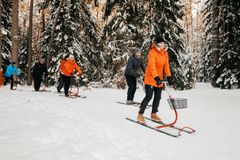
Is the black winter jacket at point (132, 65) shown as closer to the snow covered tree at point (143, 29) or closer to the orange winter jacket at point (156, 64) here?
the orange winter jacket at point (156, 64)

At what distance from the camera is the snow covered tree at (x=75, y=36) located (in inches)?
998

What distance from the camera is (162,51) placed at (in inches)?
318

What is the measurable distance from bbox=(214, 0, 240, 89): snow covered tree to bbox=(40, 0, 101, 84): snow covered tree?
422 inches

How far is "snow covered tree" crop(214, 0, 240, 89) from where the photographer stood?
20969 millimetres

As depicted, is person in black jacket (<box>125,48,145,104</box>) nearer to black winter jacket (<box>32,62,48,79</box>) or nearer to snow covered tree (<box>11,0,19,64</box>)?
black winter jacket (<box>32,62,48,79</box>)

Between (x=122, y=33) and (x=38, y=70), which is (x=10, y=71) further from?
(x=122, y=33)

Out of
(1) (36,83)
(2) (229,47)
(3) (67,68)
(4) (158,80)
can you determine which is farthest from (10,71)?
(4) (158,80)

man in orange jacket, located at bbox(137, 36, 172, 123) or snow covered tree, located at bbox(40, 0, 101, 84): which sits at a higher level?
snow covered tree, located at bbox(40, 0, 101, 84)

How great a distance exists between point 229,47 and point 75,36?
11.8 m

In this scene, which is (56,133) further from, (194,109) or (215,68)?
(215,68)

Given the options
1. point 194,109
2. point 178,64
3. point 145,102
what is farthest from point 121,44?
point 145,102

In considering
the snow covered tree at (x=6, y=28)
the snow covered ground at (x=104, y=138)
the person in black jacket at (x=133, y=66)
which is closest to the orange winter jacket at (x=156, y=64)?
the snow covered ground at (x=104, y=138)

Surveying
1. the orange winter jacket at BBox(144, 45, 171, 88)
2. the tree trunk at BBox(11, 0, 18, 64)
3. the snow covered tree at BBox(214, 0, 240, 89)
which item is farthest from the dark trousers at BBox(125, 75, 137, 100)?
the tree trunk at BBox(11, 0, 18, 64)

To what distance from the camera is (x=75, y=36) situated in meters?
26.0
